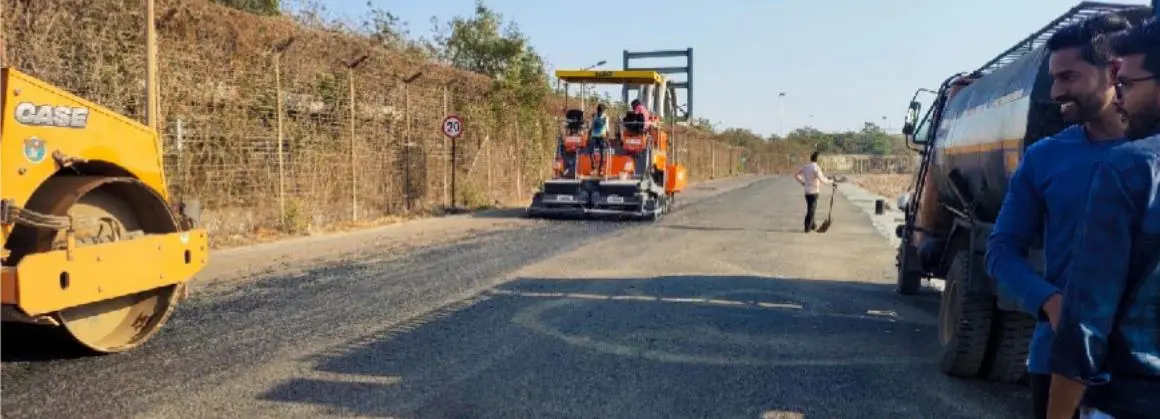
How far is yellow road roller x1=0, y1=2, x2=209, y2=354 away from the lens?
4.71 metres

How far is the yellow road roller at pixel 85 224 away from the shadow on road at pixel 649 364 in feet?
4.35

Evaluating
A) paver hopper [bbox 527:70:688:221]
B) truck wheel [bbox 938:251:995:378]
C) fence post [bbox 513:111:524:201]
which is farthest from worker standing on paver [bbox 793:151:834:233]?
truck wheel [bbox 938:251:995:378]

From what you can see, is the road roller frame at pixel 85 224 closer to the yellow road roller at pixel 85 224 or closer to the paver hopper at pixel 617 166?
the yellow road roller at pixel 85 224

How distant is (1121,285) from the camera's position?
77.4 inches

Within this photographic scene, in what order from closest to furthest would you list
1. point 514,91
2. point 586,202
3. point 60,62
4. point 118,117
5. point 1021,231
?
point 1021,231 → point 118,117 → point 60,62 → point 586,202 → point 514,91

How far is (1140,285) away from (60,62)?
10.3 meters

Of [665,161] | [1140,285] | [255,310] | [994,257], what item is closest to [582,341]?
[255,310]

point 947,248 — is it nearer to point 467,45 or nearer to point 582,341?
point 582,341

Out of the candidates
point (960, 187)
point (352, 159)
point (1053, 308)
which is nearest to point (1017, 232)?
point (1053, 308)

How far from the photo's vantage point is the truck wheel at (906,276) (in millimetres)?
8273

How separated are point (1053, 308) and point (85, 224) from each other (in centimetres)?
528

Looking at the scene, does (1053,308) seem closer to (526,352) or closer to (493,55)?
(526,352)

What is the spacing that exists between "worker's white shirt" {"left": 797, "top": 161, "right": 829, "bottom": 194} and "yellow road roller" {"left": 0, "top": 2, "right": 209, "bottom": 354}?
12.2m

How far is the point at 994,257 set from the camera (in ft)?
8.16
